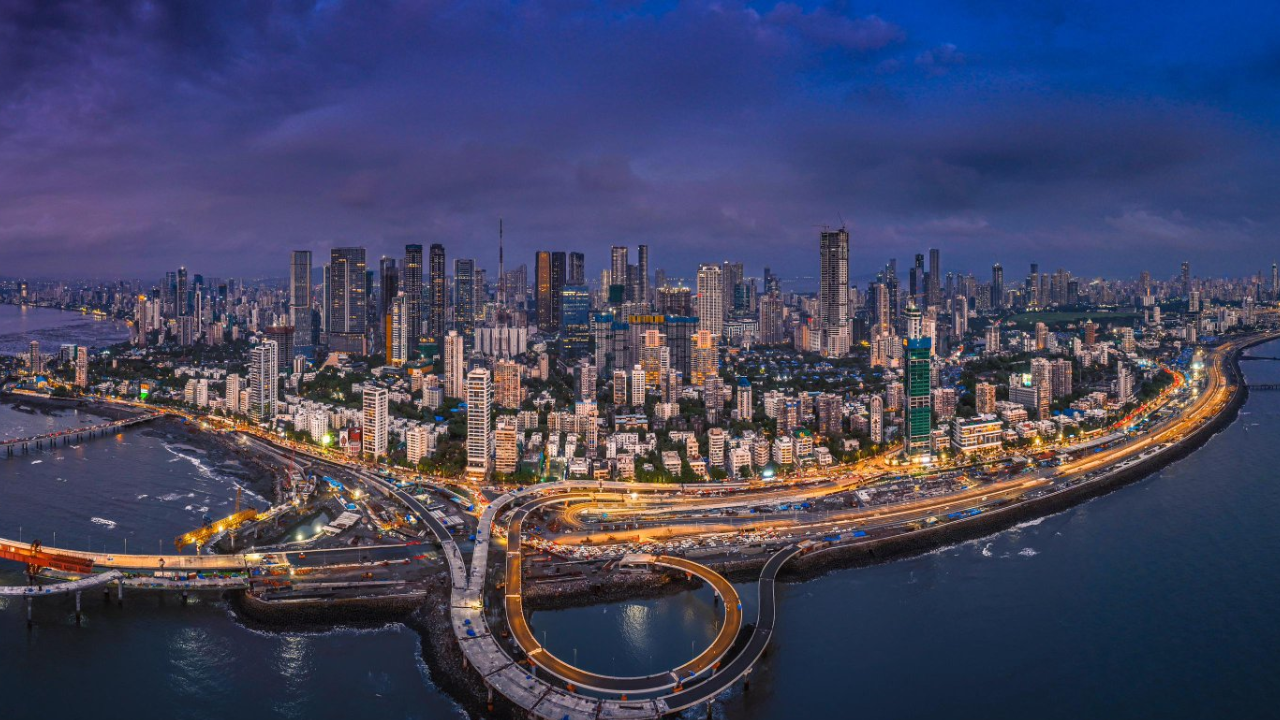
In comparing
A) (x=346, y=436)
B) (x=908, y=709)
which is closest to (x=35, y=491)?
(x=346, y=436)

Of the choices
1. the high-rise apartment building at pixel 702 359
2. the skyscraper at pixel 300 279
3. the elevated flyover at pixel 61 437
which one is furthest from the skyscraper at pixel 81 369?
the high-rise apartment building at pixel 702 359

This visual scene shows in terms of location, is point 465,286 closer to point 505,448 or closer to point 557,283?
point 557,283

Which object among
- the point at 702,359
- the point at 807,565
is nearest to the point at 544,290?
the point at 702,359

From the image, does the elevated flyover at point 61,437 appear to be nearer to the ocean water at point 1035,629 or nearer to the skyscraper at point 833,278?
the ocean water at point 1035,629

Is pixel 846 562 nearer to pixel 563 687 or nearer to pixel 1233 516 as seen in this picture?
pixel 563 687

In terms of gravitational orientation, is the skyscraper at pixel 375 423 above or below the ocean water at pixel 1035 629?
above

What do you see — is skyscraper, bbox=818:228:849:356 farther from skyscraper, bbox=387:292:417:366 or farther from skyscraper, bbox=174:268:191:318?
skyscraper, bbox=174:268:191:318
